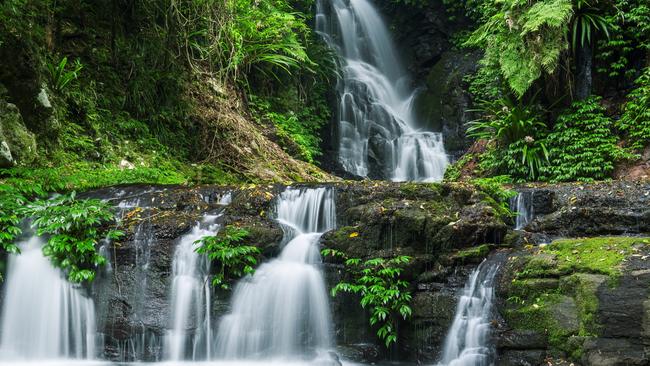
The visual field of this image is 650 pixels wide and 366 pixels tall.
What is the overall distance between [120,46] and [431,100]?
882 centimetres

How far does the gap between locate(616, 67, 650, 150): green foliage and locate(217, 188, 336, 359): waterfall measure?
266 inches

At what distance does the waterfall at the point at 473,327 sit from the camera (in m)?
4.87

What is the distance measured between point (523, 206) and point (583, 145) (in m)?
3.38

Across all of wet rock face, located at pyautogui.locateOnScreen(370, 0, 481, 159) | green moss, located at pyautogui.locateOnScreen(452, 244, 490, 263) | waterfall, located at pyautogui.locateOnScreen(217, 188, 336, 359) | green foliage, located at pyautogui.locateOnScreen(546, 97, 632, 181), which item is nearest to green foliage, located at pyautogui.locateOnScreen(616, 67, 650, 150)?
green foliage, located at pyautogui.locateOnScreen(546, 97, 632, 181)

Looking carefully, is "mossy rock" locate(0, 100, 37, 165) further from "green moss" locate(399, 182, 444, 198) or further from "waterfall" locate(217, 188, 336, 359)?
"green moss" locate(399, 182, 444, 198)

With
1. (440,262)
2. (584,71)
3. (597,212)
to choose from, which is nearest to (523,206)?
(597,212)

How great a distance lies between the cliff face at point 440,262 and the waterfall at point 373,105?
6.29m

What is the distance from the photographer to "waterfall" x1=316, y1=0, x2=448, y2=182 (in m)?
13.3

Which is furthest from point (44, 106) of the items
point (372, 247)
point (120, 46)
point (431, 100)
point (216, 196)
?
point (431, 100)

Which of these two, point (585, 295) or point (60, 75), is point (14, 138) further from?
point (585, 295)

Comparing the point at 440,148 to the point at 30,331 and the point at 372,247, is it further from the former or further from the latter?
the point at 30,331

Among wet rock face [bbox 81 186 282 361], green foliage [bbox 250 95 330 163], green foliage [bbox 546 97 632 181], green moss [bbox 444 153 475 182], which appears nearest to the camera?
wet rock face [bbox 81 186 282 361]

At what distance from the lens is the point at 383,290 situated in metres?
5.32

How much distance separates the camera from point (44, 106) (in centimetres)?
765
